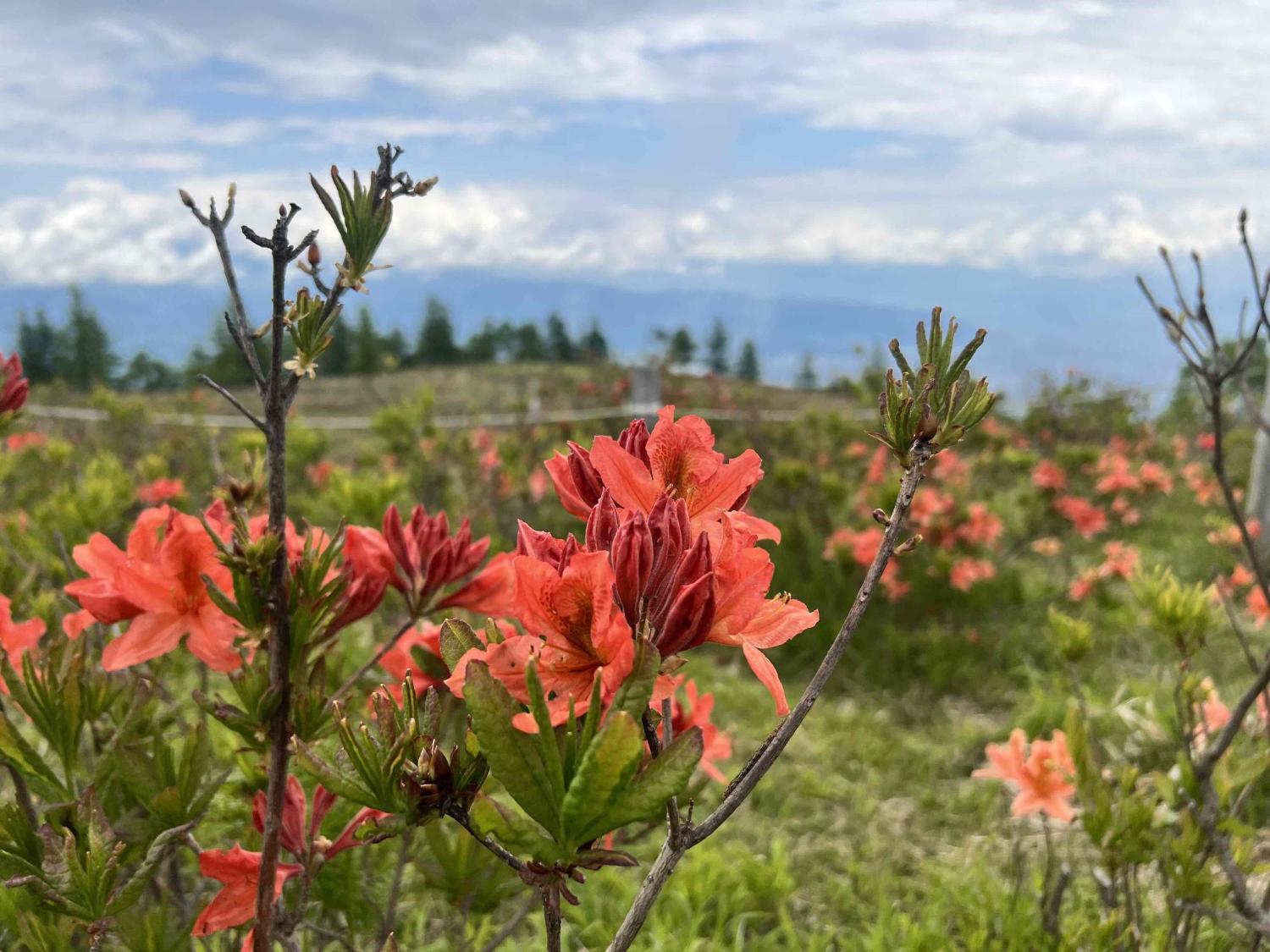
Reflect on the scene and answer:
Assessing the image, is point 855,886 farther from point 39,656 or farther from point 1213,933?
point 39,656

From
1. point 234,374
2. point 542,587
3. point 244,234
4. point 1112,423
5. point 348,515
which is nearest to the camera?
point 542,587

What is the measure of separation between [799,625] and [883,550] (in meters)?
0.10

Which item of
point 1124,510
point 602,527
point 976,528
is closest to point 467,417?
point 976,528

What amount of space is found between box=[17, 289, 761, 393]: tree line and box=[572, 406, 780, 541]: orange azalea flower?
14993mm

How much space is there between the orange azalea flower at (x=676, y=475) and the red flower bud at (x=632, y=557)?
0.31ft

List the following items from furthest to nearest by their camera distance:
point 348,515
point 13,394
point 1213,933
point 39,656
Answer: point 348,515 < point 1213,933 < point 13,394 < point 39,656

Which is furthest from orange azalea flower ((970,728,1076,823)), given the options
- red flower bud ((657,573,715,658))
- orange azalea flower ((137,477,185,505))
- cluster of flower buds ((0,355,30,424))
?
orange azalea flower ((137,477,185,505))

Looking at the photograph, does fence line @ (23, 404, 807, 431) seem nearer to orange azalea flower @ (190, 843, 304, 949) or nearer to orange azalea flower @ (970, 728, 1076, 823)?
orange azalea flower @ (970, 728, 1076, 823)

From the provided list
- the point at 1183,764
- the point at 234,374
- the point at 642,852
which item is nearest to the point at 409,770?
the point at 1183,764

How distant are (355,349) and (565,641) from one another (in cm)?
2270

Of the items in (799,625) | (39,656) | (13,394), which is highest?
(13,394)

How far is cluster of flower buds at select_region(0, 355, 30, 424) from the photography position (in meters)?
1.48

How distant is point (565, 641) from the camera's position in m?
0.66

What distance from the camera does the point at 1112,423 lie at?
9.34m
